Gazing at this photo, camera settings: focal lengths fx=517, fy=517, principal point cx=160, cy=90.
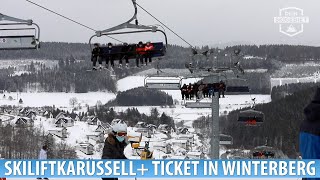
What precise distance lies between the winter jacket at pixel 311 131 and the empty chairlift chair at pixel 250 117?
23.9 m

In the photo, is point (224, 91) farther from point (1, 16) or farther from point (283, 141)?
point (283, 141)

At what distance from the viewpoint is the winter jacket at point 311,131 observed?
3.98m

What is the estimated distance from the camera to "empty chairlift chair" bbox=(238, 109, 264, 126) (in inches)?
1102

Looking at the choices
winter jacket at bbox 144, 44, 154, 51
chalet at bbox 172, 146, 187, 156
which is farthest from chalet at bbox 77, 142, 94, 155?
winter jacket at bbox 144, 44, 154, 51

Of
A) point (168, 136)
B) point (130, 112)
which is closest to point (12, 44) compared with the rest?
point (168, 136)

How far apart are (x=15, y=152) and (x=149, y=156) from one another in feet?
347

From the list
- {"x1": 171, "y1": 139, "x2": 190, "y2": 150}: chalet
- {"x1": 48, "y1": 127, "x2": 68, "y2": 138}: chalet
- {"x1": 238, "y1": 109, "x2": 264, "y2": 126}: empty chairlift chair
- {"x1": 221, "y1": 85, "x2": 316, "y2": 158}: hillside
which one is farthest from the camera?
{"x1": 48, "y1": 127, "x2": 68, "y2": 138}: chalet

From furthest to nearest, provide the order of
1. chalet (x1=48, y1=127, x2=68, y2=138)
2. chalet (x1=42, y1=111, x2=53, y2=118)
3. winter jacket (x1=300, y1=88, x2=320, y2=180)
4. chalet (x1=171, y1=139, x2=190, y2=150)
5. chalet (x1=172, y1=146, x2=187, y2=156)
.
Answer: chalet (x1=42, y1=111, x2=53, y2=118) < chalet (x1=48, y1=127, x2=68, y2=138) < chalet (x1=171, y1=139, x2=190, y2=150) < chalet (x1=172, y1=146, x2=187, y2=156) < winter jacket (x1=300, y1=88, x2=320, y2=180)

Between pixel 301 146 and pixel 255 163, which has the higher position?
pixel 301 146

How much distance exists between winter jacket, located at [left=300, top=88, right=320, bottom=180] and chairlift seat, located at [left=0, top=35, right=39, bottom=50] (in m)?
6.44

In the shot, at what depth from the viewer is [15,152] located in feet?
368

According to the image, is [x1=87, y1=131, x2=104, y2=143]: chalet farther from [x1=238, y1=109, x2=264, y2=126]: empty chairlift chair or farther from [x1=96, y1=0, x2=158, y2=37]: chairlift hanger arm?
[x1=96, y1=0, x2=158, y2=37]: chairlift hanger arm

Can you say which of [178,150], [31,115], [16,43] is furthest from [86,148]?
[16,43]

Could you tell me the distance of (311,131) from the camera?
4031mm
